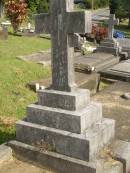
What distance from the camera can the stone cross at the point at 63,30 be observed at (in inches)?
196

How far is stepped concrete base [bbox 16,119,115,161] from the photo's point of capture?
5.04 metres

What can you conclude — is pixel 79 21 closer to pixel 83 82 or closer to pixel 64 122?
pixel 64 122

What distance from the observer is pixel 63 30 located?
16.9 ft

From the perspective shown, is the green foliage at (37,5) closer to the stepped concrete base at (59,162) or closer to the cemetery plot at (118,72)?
the cemetery plot at (118,72)

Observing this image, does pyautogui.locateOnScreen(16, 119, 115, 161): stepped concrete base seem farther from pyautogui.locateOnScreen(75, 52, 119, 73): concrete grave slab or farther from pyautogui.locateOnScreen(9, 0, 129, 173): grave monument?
pyautogui.locateOnScreen(75, 52, 119, 73): concrete grave slab

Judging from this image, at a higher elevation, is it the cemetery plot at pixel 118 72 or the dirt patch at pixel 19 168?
the cemetery plot at pixel 118 72

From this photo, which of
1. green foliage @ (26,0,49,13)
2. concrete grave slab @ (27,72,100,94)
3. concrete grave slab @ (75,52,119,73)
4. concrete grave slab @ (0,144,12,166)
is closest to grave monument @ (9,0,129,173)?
concrete grave slab @ (0,144,12,166)

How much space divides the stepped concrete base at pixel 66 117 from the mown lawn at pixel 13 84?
1.55 metres

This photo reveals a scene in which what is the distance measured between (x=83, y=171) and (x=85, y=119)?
2.53ft

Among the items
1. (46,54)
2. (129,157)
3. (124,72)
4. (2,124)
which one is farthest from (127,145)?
(46,54)

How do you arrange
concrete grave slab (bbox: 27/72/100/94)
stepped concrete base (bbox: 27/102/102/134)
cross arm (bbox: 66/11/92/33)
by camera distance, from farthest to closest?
concrete grave slab (bbox: 27/72/100/94), stepped concrete base (bbox: 27/102/102/134), cross arm (bbox: 66/11/92/33)

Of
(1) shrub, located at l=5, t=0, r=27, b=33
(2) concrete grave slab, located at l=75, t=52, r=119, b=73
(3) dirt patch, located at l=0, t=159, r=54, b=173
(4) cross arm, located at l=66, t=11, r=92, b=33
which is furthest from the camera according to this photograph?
(1) shrub, located at l=5, t=0, r=27, b=33

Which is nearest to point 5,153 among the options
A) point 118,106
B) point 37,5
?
point 118,106

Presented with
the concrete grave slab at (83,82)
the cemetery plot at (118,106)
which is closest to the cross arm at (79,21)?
the cemetery plot at (118,106)
